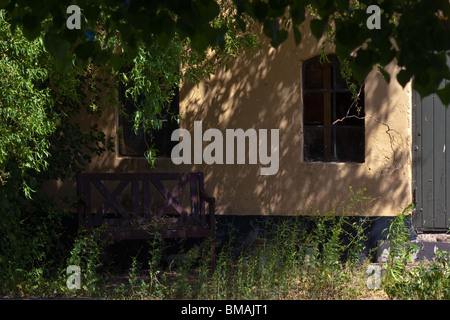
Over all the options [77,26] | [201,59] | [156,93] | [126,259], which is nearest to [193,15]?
[77,26]

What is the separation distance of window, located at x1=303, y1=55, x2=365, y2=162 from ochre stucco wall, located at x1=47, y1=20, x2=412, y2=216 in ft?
0.64

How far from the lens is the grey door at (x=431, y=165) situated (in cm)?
791

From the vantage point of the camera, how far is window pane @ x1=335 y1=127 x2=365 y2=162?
8.12 metres

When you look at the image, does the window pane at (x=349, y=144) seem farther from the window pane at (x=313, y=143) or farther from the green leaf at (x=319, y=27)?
the green leaf at (x=319, y=27)

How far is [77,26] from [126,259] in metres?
4.81

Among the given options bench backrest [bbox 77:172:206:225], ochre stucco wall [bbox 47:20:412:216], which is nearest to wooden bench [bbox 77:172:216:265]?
bench backrest [bbox 77:172:206:225]

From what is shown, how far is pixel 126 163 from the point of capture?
27.6ft

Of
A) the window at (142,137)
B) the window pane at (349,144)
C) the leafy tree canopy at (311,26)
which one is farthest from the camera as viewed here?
the window at (142,137)

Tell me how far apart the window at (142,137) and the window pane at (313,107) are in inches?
59.4

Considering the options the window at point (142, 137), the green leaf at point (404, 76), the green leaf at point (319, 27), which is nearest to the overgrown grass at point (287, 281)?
the window at point (142, 137)

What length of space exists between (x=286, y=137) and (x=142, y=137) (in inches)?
69.1

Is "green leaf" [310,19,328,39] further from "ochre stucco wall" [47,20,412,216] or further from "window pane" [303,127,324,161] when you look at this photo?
"window pane" [303,127,324,161]

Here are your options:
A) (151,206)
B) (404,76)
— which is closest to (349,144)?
(151,206)
